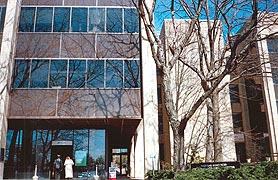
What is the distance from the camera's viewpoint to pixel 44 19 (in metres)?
15.8

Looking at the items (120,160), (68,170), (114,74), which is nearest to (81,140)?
(68,170)

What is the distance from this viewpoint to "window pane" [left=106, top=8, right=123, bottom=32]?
15.8 metres

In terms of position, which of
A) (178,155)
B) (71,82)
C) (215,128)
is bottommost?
(178,155)

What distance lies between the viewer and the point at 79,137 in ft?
56.7

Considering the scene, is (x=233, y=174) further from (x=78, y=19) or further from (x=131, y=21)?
(x=78, y=19)

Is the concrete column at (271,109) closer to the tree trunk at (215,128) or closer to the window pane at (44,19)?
the tree trunk at (215,128)

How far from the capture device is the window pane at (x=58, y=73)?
14.7 metres

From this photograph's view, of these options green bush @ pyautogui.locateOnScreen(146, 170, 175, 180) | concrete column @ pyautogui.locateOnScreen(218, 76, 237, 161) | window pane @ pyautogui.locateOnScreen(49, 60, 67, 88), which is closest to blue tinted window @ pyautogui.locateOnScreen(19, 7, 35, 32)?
window pane @ pyautogui.locateOnScreen(49, 60, 67, 88)

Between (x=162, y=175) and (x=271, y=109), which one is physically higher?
(x=271, y=109)

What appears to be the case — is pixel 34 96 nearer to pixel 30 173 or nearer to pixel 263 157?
pixel 30 173

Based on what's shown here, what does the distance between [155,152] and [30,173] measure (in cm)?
732

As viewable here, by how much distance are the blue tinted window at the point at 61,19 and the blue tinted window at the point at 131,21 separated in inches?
128

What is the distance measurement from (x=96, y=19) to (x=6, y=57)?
203 inches

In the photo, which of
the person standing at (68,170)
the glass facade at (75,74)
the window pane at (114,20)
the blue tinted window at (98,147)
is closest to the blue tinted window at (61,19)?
the glass facade at (75,74)
